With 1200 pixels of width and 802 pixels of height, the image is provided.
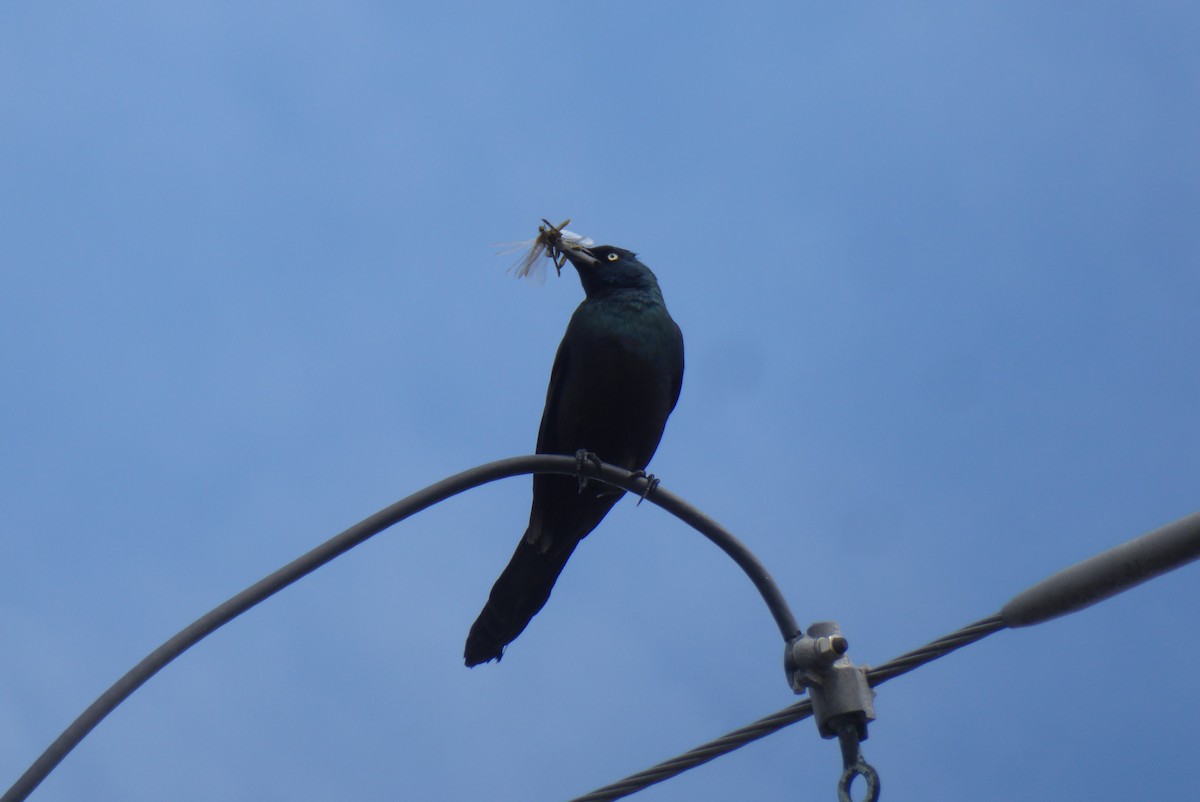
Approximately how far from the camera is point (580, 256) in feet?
21.8

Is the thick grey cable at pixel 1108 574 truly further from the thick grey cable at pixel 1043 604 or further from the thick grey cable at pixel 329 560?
the thick grey cable at pixel 329 560

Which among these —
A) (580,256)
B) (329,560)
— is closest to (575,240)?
(580,256)

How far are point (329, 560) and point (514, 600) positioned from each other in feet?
8.68

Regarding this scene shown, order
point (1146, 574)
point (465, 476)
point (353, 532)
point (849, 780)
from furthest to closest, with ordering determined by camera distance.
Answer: point (465, 476) < point (353, 532) < point (849, 780) < point (1146, 574)

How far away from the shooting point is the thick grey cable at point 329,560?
9.27ft

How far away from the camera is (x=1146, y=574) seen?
2600 millimetres

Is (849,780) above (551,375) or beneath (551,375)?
beneath

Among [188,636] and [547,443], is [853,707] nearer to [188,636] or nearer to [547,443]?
[188,636]

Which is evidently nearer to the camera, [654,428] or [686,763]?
[686,763]

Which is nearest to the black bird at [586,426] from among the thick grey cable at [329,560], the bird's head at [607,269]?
the bird's head at [607,269]

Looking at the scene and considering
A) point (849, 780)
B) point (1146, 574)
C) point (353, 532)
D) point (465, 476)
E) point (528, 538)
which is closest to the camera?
point (1146, 574)

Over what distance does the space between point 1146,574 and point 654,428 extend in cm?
361

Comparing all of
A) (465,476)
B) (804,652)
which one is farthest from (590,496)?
(804,652)

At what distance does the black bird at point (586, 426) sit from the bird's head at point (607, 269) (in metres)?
0.15
